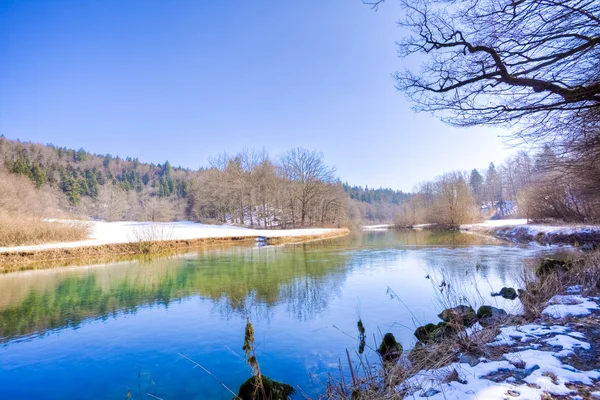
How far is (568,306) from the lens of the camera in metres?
5.27

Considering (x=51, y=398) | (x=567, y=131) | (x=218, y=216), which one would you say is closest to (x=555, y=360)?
(x=567, y=131)

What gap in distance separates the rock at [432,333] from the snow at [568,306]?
162 cm

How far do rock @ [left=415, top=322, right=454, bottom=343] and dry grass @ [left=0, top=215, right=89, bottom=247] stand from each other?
75.4 ft

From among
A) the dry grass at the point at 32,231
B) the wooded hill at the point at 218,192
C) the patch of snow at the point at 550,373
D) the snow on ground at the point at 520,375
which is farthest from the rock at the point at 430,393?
the wooded hill at the point at 218,192

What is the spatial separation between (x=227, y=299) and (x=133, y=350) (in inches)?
135

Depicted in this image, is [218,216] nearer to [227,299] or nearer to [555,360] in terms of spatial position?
[227,299]

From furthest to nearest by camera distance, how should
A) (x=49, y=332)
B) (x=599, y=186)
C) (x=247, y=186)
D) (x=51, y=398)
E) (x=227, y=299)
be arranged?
(x=247, y=186) → (x=599, y=186) → (x=227, y=299) → (x=49, y=332) → (x=51, y=398)

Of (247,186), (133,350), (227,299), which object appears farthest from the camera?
(247,186)

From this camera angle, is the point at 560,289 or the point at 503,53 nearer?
the point at 503,53

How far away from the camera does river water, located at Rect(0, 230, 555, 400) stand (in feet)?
15.4

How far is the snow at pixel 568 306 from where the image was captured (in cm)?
493

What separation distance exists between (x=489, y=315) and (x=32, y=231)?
79.4 ft

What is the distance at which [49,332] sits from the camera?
6.67 meters

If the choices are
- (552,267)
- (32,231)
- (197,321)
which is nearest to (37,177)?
(32,231)
